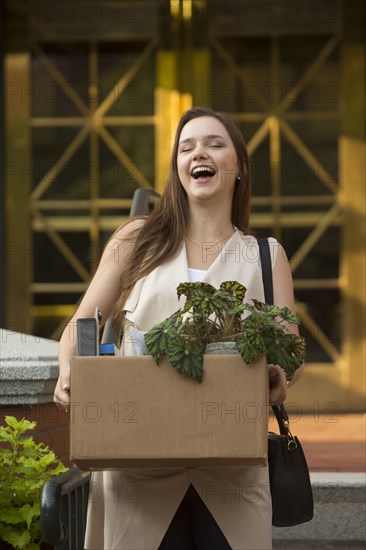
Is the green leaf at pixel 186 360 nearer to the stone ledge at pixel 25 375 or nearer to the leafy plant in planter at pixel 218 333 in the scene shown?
the leafy plant in planter at pixel 218 333

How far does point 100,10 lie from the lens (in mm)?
7633

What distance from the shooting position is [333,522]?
14.9 feet

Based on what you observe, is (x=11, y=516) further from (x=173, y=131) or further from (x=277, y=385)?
(x=173, y=131)

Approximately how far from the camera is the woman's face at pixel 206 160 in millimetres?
2723

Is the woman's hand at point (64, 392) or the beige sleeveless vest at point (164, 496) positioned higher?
the woman's hand at point (64, 392)

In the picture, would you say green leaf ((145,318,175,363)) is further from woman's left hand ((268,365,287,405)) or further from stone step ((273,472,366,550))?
stone step ((273,472,366,550))

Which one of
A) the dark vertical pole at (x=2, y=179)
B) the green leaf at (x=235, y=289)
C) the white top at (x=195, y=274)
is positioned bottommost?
the green leaf at (x=235, y=289)

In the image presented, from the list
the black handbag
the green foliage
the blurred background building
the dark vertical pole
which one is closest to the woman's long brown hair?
the black handbag

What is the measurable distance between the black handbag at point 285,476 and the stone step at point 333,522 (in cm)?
174

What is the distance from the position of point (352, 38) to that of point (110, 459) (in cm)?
576

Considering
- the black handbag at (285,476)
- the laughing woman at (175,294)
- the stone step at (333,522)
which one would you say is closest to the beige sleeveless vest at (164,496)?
the laughing woman at (175,294)

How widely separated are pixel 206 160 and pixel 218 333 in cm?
54

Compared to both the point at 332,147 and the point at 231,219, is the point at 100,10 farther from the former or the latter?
the point at 231,219

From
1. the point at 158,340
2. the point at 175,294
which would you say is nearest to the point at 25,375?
the point at 175,294
